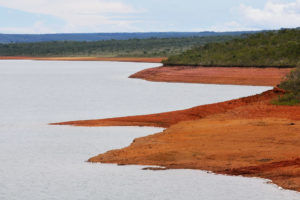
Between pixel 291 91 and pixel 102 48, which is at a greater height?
pixel 291 91

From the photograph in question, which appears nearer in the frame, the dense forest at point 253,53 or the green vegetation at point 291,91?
the green vegetation at point 291,91

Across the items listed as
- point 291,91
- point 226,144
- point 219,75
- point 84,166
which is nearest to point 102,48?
point 219,75

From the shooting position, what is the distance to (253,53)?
225 feet

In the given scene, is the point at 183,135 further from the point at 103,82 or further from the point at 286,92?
the point at 103,82

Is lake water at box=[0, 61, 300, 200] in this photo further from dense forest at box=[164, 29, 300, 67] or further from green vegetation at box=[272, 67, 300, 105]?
dense forest at box=[164, 29, 300, 67]

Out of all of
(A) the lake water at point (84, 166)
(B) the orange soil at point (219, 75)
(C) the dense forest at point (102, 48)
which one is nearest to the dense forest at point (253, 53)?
(B) the orange soil at point (219, 75)

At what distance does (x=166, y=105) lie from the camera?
39500mm

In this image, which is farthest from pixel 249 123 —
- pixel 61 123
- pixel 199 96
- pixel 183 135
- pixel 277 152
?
pixel 199 96

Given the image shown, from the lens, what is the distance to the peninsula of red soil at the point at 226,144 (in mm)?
16812

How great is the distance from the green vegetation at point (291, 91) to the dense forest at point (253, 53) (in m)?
24.0

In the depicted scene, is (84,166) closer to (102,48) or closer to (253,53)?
(253,53)

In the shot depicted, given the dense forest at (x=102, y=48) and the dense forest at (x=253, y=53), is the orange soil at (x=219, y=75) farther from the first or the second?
the dense forest at (x=102, y=48)

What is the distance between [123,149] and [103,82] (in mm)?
42293

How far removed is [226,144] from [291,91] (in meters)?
15.6
